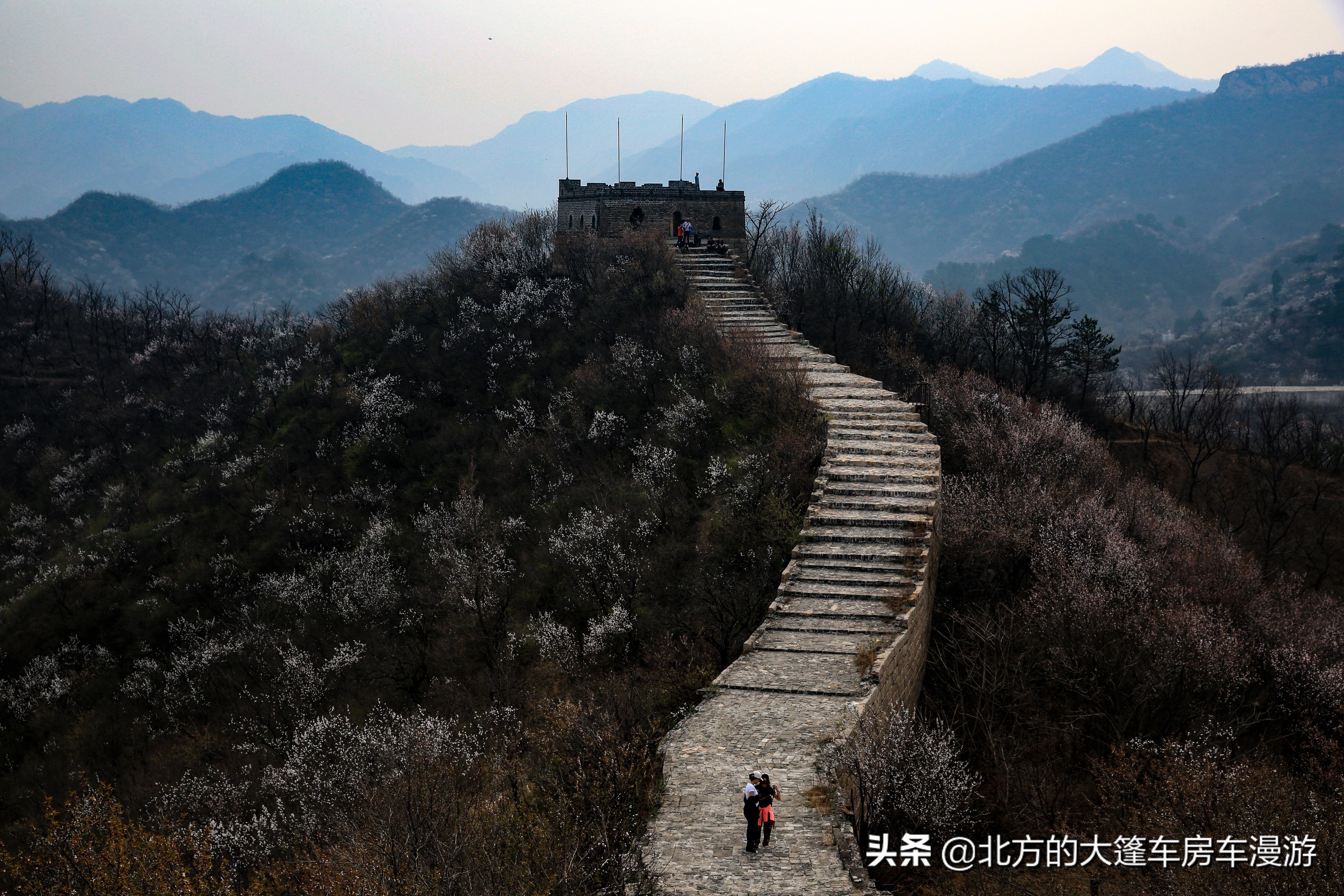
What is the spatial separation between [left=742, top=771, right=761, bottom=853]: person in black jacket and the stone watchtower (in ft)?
101

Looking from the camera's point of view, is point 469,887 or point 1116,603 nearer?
point 469,887

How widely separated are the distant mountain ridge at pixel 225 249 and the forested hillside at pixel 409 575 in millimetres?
131686

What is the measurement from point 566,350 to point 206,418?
20.7 meters

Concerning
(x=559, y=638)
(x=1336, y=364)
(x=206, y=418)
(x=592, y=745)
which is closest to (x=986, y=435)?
(x=559, y=638)

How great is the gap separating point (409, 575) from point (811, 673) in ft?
56.0

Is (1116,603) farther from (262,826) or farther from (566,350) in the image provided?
(566,350)

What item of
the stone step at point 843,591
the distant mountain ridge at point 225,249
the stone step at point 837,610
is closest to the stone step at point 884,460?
the stone step at point 843,591

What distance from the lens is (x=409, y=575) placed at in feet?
83.7

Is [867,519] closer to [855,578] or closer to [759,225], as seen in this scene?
[855,578]

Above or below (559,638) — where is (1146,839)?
above

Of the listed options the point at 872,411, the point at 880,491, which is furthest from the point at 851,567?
the point at 872,411

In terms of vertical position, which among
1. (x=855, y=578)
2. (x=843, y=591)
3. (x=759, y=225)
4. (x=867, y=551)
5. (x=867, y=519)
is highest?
A: (x=759, y=225)

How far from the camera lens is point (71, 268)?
161250 mm

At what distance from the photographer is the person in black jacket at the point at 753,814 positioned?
8.39 meters
